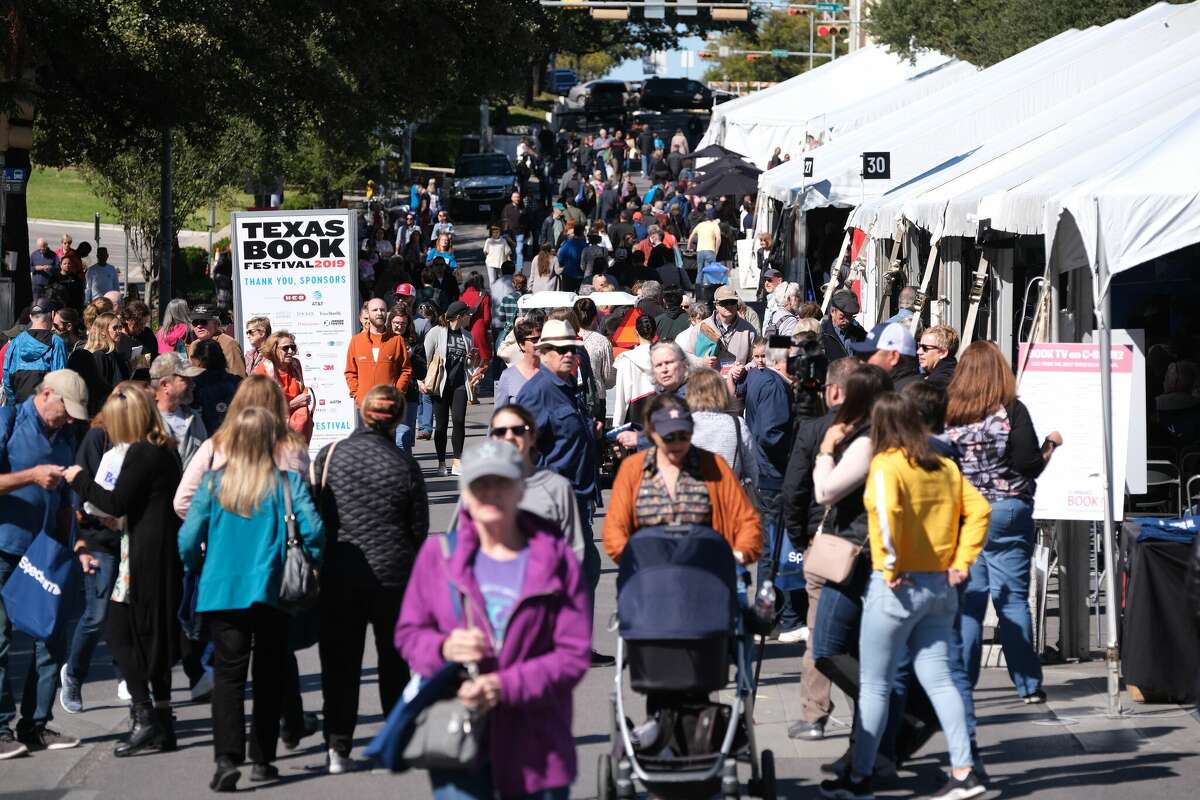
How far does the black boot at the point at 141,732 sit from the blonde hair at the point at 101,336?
265 inches

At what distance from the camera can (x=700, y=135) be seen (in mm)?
65938

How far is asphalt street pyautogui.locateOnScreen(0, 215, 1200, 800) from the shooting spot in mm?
7953

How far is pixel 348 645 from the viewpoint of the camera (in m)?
8.02

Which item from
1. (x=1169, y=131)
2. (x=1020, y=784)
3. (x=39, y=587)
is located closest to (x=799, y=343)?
(x=1169, y=131)

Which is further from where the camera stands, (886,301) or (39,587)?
(886,301)

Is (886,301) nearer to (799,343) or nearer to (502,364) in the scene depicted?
(502,364)

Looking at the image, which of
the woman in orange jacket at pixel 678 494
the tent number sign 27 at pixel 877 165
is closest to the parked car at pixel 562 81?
the tent number sign 27 at pixel 877 165

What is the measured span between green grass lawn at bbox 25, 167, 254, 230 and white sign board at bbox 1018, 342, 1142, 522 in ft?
146

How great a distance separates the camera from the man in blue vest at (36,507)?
27.8 ft

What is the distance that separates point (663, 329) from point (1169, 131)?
7.13 metres

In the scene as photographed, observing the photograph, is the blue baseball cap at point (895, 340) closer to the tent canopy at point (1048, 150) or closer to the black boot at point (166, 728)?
the tent canopy at point (1048, 150)

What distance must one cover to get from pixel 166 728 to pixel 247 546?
58.8 inches

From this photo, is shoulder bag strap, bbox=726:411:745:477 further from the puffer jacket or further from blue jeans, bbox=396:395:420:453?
blue jeans, bbox=396:395:420:453

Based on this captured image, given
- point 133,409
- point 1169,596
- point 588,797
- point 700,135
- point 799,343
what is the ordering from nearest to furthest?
point 588,797 → point 133,409 → point 1169,596 → point 799,343 → point 700,135
